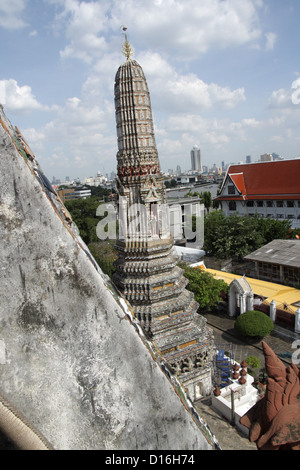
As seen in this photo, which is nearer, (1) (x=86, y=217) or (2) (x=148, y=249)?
(2) (x=148, y=249)

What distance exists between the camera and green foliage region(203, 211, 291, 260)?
2914cm

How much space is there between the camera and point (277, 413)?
13.9 feet

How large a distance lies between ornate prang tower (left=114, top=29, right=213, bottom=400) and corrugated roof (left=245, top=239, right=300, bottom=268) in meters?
13.2

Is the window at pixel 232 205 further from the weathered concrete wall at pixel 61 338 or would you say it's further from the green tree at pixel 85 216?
the weathered concrete wall at pixel 61 338

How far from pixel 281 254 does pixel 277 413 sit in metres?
21.7

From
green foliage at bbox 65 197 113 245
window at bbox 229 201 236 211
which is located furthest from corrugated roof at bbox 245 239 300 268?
green foliage at bbox 65 197 113 245

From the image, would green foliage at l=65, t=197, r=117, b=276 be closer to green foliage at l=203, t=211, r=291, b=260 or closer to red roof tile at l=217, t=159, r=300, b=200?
green foliage at l=203, t=211, r=291, b=260

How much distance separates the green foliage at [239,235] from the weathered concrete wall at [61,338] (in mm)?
26811

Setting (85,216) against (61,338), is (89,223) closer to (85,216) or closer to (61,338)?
(85,216)

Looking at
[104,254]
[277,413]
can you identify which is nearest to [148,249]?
[277,413]

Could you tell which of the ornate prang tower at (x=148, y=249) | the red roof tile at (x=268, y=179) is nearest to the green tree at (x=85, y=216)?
the red roof tile at (x=268, y=179)

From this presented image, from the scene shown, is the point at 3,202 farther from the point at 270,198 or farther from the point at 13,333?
the point at 270,198

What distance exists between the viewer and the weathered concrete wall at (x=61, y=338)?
2.83 meters

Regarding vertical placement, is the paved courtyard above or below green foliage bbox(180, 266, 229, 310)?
below
